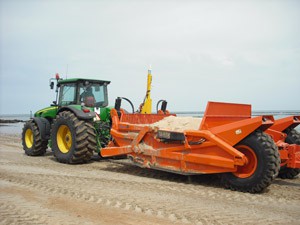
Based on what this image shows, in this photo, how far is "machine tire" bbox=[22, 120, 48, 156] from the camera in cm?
877

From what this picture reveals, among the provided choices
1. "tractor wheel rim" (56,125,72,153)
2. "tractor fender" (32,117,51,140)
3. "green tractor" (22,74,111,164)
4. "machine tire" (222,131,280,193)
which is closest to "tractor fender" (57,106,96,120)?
"green tractor" (22,74,111,164)

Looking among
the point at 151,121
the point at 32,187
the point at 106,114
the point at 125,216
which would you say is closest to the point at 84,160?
the point at 106,114

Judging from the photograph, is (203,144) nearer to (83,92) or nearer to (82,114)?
(82,114)

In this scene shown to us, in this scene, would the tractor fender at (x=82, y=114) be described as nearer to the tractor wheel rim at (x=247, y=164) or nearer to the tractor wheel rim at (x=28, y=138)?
the tractor wheel rim at (x=28, y=138)

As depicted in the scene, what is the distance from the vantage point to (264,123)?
16.3ft

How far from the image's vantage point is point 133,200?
4.27 meters

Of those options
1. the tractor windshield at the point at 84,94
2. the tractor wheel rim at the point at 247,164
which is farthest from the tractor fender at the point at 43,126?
the tractor wheel rim at the point at 247,164

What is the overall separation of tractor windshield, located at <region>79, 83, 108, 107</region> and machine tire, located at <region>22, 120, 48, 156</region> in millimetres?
1708

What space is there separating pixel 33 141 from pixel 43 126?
0.48m

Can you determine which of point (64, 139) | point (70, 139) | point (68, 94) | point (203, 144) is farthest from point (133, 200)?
point (68, 94)

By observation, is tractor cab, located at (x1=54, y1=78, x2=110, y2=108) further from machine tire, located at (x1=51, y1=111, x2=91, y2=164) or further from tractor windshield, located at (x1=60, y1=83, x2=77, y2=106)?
machine tire, located at (x1=51, y1=111, x2=91, y2=164)

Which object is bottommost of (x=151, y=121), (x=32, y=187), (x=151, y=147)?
(x=32, y=187)

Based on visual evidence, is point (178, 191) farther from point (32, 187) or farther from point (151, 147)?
point (32, 187)

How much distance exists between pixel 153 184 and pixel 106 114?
310 cm
